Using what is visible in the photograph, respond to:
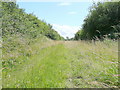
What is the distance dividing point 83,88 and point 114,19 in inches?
437

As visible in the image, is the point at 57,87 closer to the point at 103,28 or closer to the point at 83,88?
the point at 83,88

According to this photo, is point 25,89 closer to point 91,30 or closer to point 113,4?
point 113,4

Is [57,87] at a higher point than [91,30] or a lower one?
lower

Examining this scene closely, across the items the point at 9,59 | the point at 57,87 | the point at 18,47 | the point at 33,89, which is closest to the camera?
the point at 33,89

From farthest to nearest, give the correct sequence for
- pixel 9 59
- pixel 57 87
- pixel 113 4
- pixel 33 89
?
pixel 113 4 → pixel 9 59 → pixel 57 87 → pixel 33 89

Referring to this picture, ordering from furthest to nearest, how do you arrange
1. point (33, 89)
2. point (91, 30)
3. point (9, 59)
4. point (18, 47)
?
point (91, 30)
point (18, 47)
point (9, 59)
point (33, 89)

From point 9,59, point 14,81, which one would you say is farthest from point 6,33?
point 14,81

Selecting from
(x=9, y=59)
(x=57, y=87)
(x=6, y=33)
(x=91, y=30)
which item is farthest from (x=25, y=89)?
(x=91, y=30)

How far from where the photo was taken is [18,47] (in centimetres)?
541

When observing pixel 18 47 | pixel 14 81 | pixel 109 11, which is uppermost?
pixel 109 11

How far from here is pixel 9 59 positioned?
427cm

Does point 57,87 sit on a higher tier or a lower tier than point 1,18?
lower

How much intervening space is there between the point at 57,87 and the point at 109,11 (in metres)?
11.5

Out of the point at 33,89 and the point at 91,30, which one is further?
the point at 91,30
